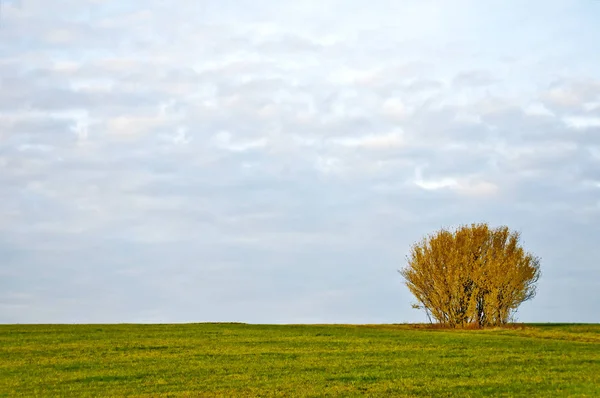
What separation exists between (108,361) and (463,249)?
38.3 metres

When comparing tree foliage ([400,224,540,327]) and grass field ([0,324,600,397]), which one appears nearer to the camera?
grass field ([0,324,600,397])

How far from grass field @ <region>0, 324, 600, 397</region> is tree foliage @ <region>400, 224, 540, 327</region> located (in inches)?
450

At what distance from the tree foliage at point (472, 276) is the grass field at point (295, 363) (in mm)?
11438

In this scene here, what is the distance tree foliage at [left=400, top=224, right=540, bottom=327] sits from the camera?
63.4 meters

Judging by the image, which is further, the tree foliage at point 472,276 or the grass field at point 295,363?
the tree foliage at point 472,276

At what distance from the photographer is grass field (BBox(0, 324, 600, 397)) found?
26.2 m

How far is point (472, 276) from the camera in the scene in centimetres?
6419

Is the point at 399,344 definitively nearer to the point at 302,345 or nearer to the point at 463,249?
the point at 302,345

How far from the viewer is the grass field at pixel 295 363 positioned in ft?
86.1

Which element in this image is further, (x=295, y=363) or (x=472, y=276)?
(x=472, y=276)

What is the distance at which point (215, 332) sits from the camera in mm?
51219

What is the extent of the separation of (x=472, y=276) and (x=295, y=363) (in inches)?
1360

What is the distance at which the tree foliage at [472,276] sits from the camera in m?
63.4

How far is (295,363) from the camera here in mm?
33219
